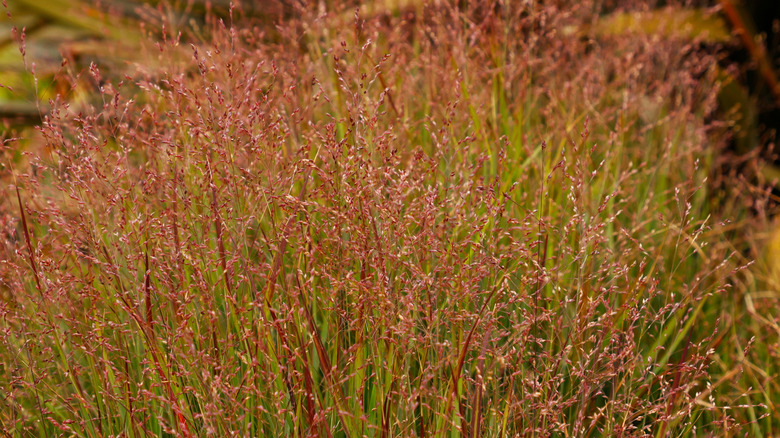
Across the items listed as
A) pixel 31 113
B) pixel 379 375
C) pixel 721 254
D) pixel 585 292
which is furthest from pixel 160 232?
pixel 31 113

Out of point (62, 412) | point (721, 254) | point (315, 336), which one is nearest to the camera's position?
point (315, 336)

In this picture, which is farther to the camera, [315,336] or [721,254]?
[721,254]

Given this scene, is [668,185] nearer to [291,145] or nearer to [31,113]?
[291,145]

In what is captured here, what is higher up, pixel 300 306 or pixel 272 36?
pixel 272 36

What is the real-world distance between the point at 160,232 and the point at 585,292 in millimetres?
1047

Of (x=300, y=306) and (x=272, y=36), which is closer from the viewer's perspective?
(x=300, y=306)

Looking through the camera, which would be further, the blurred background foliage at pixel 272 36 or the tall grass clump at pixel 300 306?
the blurred background foliage at pixel 272 36

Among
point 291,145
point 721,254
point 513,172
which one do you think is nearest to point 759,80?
point 721,254

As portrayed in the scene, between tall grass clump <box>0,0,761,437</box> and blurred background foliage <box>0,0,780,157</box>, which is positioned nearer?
tall grass clump <box>0,0,761,437</box>

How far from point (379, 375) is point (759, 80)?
10.5 feet

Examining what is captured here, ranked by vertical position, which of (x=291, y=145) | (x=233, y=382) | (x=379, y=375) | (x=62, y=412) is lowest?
(x=62, y=412)

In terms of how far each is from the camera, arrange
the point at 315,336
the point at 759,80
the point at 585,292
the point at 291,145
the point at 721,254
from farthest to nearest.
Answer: the point at 759,80 < the point at 721,254 < the point at 291,145 < the point at 585,292 < the point at 315,336

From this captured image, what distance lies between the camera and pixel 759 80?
3594 millimetres

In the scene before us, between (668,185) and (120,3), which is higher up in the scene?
(120,3)
